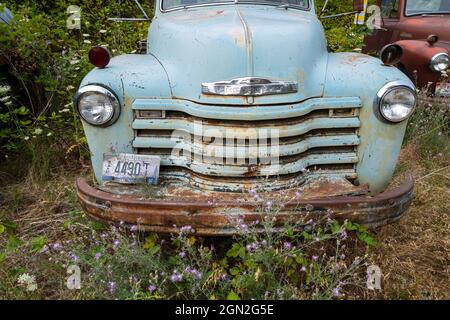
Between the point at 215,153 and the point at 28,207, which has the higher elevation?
the point at 215,153

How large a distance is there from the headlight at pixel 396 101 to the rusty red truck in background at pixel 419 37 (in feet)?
5.56

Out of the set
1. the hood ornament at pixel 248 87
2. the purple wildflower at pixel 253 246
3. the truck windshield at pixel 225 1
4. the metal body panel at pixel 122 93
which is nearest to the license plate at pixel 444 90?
the truck windshield at pixel 225 1

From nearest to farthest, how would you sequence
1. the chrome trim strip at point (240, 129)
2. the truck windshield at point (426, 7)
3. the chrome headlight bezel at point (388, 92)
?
the chrome trim strip at point (240, 129)
the chrome headlight bezel at point (388, 92)
the truck windshield at point (426, 7)

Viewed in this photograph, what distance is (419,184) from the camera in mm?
3988

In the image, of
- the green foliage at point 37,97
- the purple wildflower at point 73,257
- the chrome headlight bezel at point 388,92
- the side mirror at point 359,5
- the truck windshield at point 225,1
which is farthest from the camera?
the green foliage at point 37,97

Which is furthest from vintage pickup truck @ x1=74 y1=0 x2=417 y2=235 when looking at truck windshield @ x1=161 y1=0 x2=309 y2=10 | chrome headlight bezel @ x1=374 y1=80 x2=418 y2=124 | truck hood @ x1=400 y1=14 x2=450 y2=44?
truck hood @ x1=400 y1=14 x2=450 y2=44

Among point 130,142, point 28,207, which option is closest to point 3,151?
point 28,207

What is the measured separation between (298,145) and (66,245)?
1.76 metres

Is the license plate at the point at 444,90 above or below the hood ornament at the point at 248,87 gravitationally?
below

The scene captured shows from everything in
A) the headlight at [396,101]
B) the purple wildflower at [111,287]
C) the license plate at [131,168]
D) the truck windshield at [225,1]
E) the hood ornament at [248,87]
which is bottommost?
the purple wildflower at [111,287]

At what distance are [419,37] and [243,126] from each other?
442 cm

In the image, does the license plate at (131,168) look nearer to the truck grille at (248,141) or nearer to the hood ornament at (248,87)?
the truck grille at (248,141)

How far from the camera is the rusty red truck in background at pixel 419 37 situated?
5189mm
